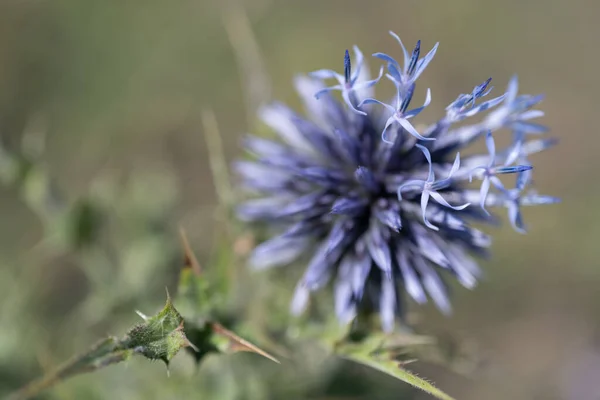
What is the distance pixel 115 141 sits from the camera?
5781mm

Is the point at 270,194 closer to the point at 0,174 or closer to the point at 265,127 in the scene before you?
the point at 265,127

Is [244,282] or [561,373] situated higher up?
[244,282]

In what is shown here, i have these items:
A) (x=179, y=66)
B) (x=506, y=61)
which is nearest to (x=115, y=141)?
(x=179, y=66)

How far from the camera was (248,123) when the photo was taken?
14.2 ft

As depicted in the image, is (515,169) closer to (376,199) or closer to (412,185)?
(412,185)

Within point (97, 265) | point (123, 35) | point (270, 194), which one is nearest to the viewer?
point (270, 194)

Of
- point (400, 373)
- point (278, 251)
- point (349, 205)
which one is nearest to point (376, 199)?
point (349, 205)

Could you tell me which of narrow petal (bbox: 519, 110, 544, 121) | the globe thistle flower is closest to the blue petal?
the globe thistle flower

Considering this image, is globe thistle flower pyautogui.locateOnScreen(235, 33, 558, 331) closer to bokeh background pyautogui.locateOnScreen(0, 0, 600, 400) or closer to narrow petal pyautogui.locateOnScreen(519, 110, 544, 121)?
narrow petal pyautogui.locateOnScreen(519, 110, 544, 121)

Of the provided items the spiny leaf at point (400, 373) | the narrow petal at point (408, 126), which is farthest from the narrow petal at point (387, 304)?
the narrow petal at point (408, 126)

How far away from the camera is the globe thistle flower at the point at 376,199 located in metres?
2.43

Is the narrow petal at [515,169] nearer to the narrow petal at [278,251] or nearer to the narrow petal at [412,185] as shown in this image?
the narrow petal at [412,185]

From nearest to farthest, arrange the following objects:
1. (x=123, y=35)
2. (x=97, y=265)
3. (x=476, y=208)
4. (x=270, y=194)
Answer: (x=476, y=208) → (x=270, y=194) → (x=97, y=265) → (x=123, y=35)

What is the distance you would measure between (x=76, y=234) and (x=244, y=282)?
36.7 inches
